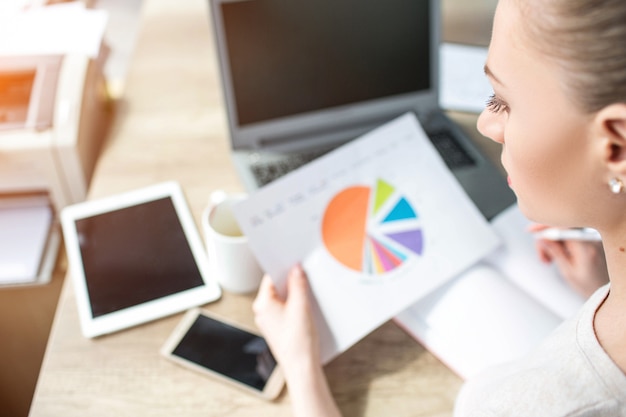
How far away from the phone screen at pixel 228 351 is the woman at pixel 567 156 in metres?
0.25

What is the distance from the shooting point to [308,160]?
108cm

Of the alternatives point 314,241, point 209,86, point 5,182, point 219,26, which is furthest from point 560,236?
point 5,182

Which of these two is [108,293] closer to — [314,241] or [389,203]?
[314,241]

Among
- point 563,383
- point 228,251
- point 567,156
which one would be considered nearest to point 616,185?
point 567,156

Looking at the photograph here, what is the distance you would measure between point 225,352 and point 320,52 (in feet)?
1.66

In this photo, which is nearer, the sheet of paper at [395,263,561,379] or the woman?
the woman

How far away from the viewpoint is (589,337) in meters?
0.59

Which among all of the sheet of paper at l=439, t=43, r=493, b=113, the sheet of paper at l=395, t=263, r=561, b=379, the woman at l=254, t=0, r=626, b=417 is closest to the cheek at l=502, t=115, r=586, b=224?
the woman at l=254, t=0, r=626, b=417

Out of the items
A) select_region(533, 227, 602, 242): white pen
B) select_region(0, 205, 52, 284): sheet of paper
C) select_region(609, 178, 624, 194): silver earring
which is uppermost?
select_region(609, 178, 624, 194): silver earring

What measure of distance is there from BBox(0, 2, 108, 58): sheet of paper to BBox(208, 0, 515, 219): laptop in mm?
335

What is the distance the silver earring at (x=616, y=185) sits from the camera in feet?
1.61

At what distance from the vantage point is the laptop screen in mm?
1021

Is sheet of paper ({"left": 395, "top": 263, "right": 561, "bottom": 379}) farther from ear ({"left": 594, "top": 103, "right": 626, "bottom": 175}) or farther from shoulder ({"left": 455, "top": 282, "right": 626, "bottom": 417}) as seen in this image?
ear ({"left": 594, "top": 103, "right": 626, "bottom": 175})

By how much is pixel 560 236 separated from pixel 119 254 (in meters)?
0.61
